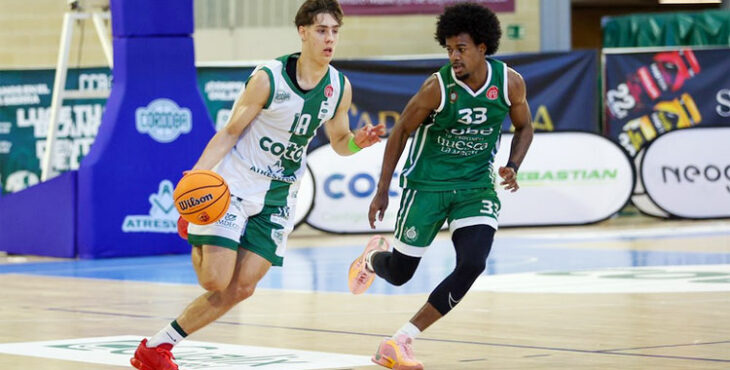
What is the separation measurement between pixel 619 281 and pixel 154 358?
20.1 ft

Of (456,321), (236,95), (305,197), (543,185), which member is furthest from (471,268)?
(543,185)

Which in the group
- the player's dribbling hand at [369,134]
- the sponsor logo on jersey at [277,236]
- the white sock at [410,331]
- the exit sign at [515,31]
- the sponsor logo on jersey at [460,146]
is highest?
the exit sign at [515,31]

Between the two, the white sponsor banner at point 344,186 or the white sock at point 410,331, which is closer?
the white sock at point 410,331

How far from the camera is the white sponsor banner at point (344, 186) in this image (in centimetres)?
1917

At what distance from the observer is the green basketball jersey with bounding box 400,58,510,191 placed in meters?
7.74

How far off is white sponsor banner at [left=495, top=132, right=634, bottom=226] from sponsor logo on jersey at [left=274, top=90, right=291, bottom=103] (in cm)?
1257

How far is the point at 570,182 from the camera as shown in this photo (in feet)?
65.8

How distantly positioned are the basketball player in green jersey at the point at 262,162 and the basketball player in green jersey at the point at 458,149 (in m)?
0.46

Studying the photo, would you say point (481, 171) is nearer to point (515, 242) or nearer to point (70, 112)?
point (515, 242)

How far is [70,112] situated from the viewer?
63.4ft

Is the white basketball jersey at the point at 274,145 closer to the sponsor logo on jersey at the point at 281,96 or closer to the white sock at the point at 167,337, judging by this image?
the sponsor logo on jersey at the point at 281,96

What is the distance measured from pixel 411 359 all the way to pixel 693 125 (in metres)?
14.5

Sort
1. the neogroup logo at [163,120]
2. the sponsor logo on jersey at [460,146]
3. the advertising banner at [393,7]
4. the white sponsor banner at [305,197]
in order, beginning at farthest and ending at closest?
the advertising banner at [393,7] → the white sponsor banner at [305,197] → the neogroup logo at [163,120] → the sponsor logo on jersey at [460,146]

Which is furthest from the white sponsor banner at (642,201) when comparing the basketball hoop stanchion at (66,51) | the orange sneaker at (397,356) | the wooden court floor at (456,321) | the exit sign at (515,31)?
the orange sneaker at (397,356)
